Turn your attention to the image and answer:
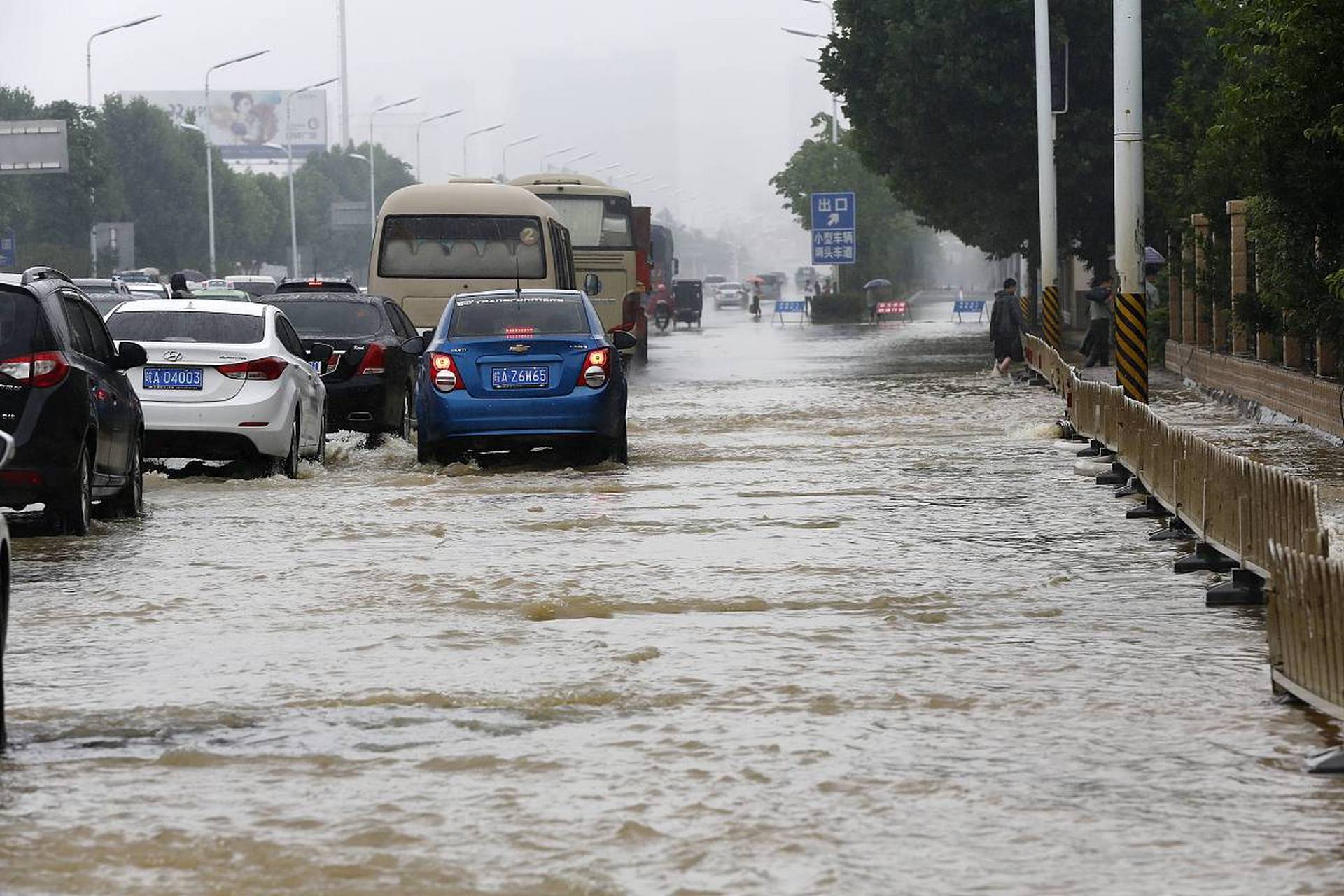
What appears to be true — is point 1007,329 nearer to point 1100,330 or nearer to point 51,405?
point 1100,330

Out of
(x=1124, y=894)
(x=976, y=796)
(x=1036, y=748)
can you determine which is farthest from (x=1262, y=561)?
(x=1124, y=894)

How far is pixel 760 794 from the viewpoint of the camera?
692cm

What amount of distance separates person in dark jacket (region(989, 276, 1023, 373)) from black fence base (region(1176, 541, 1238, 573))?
1054 inches

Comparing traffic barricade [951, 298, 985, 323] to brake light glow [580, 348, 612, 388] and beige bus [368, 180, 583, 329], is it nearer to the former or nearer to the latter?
beige bus [368, 180, 583, 329]

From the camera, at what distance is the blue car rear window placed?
2067 cm

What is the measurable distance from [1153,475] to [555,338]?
6.16 metres

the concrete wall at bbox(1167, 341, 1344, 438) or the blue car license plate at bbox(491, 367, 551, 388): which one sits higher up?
the blue car license plate at bbox(491, 367, 551, 388)

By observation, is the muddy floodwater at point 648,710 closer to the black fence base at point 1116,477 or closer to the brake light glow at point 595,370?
the black fence base at point 1116,477

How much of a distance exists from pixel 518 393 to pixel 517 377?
12 cm

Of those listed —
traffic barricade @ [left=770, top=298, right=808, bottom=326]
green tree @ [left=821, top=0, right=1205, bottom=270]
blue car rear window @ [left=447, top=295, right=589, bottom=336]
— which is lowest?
traffic barricade @ [left=770, top=298, right=808, bottom=326]

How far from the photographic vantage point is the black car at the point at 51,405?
14.1 metres

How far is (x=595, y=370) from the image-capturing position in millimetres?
20078

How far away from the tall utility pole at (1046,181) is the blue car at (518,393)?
21552 millimetres

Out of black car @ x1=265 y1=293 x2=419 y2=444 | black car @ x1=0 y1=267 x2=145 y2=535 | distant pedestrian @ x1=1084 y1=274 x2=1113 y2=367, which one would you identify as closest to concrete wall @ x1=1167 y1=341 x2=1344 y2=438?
distant pedestrian @ x1=1084 y1=274 x2=1113 y2=367
